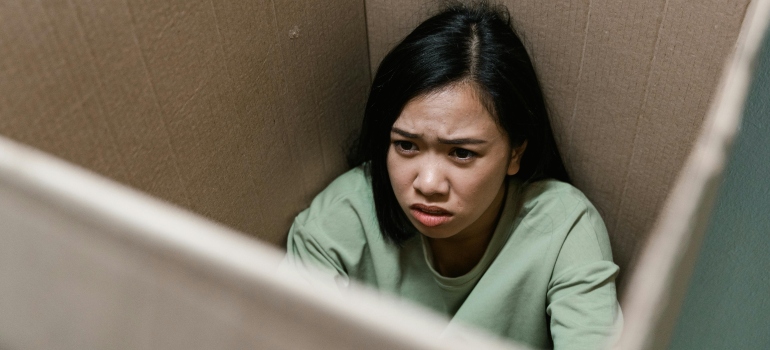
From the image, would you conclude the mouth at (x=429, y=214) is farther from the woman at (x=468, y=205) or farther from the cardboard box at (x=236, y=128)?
the cardboard box at (x=236, y=128)

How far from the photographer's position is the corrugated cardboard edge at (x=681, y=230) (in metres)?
0.23

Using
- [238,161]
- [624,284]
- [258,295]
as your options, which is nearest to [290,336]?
[258,295]

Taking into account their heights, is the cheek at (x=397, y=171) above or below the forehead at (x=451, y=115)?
below

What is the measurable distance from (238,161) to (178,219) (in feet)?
1.47

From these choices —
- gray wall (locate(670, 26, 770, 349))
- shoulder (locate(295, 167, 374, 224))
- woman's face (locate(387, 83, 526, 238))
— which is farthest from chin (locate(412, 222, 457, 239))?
gray wall (locate(670, 26, 770, 349))

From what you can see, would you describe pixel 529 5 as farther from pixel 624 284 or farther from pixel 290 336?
pixel 290 336

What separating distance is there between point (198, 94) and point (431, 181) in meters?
0.21

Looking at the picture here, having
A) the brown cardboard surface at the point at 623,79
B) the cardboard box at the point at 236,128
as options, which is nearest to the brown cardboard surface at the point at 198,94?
the cardboard box at the point at 236,128

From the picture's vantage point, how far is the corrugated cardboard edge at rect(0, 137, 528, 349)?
0.69 feet

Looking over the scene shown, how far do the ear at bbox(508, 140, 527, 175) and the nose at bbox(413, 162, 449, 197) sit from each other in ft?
0.30

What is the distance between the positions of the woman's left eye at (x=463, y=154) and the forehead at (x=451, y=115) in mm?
18

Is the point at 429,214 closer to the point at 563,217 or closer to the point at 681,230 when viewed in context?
the point at 563,217

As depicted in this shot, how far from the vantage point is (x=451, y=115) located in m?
0.63

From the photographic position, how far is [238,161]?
0.67m
